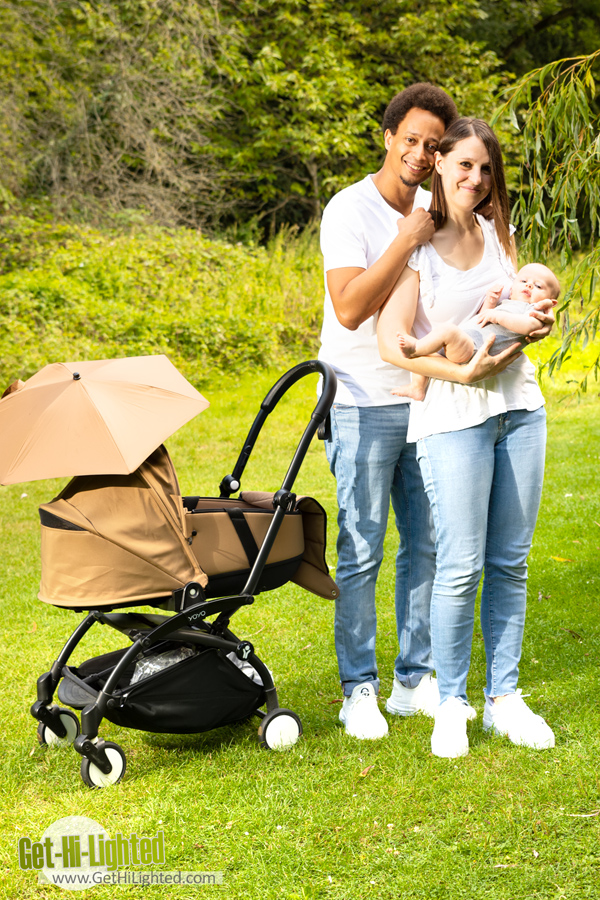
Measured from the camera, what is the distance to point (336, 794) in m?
2.53

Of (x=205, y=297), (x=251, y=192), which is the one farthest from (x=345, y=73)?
(x=205, y=297)

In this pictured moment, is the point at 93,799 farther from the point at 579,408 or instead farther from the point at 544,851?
the point at 579,408

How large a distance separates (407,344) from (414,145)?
66 centimetres

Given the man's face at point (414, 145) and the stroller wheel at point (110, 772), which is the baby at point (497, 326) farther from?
the stroller wheel at point (110, 772)

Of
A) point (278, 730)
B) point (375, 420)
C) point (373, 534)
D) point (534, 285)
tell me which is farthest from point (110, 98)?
point (278, 730)

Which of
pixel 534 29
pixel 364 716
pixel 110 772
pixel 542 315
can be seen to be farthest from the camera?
pixel 534 29

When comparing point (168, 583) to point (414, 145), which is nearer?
point (168, 583)

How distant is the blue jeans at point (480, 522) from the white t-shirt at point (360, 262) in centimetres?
26

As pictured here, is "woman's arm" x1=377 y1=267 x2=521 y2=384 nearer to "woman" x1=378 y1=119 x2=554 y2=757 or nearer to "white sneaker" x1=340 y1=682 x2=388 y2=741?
"woman" x1=378 y1=119 x2=554 y2=757

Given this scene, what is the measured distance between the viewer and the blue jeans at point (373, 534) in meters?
2.75

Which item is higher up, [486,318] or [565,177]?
[565,177]

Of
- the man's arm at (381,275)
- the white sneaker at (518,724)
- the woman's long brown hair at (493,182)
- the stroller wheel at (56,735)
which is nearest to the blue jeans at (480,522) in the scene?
the white sneaker at (518,724)

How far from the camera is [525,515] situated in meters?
2.64

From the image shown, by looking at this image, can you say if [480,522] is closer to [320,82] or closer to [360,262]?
[360,262]
